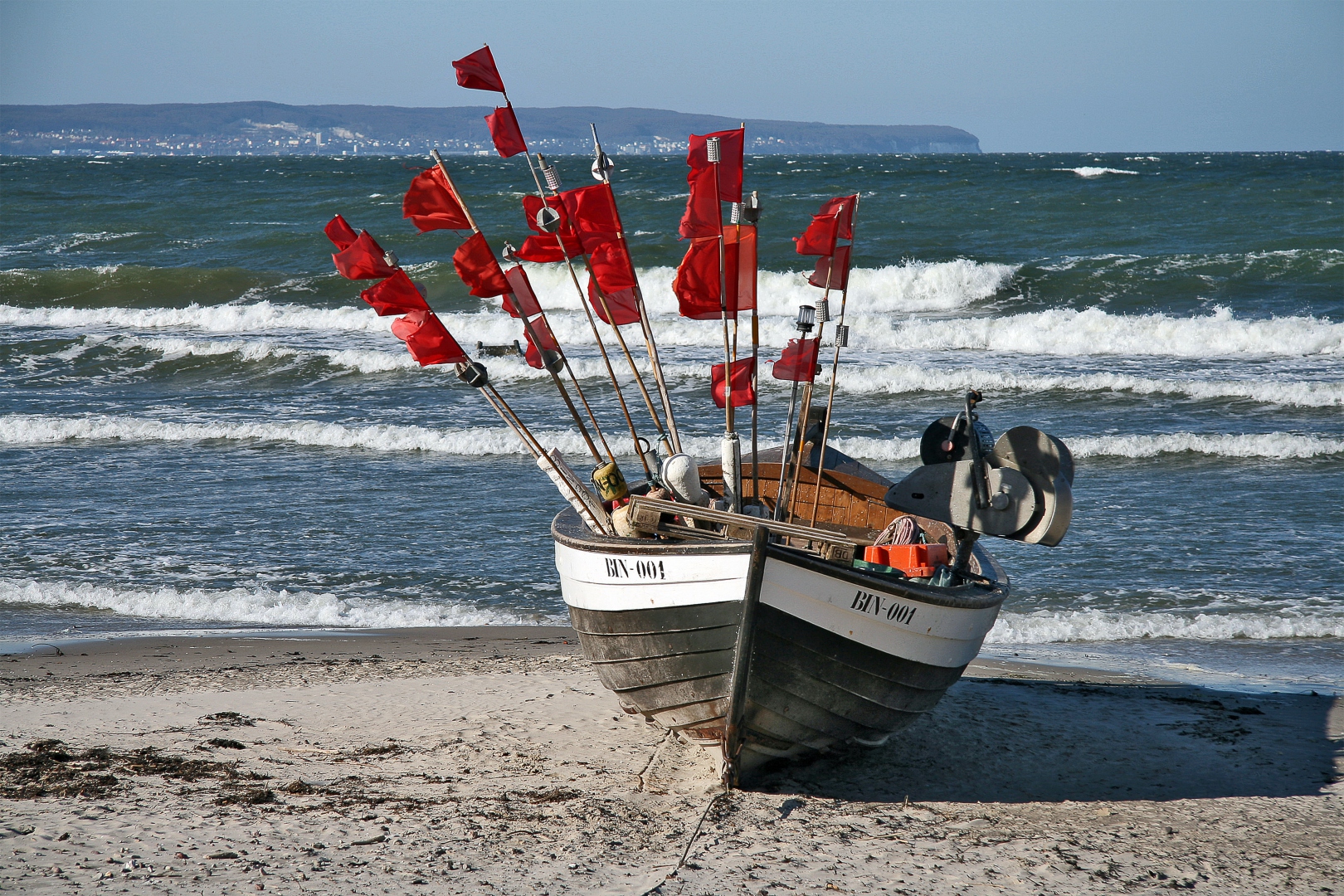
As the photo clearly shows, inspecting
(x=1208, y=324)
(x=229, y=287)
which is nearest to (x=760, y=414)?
(x=1208, y=324)

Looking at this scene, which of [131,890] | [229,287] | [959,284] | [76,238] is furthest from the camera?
[76,238]

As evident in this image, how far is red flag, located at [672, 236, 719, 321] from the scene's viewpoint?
4809mm

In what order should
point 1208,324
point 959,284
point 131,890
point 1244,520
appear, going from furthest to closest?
1. point 959,284
2. point 1208,324
3. point 1244,520
4. point 131,890

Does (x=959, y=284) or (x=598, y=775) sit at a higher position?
(x=959, y=284)

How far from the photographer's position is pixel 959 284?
77.7 feet

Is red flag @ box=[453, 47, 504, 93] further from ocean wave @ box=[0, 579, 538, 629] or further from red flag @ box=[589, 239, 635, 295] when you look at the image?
ocean wave @ box=[0, 579, 538, 629]

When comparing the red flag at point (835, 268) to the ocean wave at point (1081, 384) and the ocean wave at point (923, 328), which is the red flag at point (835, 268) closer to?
the ocean wave at point (1081, 384)

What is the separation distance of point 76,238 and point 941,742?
3453cm

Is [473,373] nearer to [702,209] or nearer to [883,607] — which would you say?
[702,209]

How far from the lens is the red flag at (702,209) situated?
457 cm

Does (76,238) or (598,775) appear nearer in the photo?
(598,775)

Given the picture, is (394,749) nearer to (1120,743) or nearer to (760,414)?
(1120,743)

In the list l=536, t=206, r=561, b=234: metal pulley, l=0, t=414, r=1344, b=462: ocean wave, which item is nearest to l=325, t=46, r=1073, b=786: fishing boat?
l=536, t=206, r=561, b=234: metal pulley

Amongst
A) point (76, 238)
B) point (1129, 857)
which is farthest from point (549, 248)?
point (76, 238)
